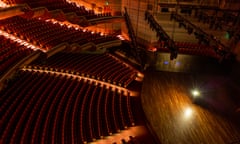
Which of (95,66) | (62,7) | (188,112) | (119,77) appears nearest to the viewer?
(188,112)

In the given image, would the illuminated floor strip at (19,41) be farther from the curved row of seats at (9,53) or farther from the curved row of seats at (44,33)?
the curved row of seats at (9,53)

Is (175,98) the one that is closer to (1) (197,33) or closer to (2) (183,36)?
(1) (197,33)

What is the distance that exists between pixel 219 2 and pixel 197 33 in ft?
6.79

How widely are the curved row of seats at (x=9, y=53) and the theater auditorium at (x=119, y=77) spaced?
0.09 ft

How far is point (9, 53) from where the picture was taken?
616 cm

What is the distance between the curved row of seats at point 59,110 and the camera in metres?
4.49

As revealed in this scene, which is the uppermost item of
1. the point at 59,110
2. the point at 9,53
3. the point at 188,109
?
the point at 9,53

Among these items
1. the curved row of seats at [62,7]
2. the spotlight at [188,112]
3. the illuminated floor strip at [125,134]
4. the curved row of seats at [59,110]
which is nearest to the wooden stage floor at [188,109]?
the spotlight at [188,112]

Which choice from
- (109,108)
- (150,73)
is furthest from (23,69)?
(150,73)

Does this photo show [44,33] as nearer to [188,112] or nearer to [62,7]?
[62,7]

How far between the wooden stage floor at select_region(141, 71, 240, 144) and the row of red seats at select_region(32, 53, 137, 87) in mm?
899

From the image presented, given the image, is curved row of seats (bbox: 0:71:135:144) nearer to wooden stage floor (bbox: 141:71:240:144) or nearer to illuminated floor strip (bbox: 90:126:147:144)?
illuminated floor strip (bbox: 90:126:147:144)

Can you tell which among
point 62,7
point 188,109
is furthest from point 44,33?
point 188,109

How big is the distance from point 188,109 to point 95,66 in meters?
3.78
